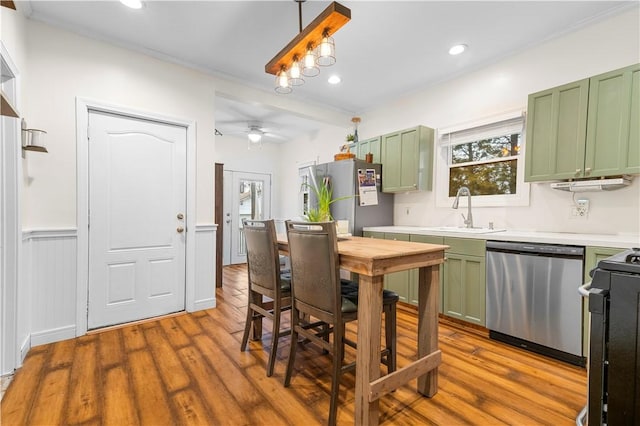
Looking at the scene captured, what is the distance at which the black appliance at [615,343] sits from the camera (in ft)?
3.32

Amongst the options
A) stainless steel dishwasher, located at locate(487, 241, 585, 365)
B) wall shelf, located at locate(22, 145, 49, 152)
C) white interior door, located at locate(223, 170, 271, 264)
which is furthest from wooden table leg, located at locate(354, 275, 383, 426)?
white interior door, located at locate(223, 170, 271, 264)

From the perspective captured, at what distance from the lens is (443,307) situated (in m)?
2.95

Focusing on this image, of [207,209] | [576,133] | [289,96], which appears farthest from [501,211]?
[207,209]

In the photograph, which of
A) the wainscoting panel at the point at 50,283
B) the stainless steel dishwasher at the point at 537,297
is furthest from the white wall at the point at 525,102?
the wainscoting panel at the point at 50,283

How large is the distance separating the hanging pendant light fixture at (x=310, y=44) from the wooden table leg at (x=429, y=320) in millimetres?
1580

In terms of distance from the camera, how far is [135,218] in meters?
2.92

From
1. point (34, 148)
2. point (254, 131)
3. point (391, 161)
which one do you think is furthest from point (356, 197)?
point (34, 148)

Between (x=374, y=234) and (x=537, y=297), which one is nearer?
(x=537, y=297)

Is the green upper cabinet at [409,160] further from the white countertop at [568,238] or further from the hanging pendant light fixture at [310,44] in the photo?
the hanging pendant light fixture at [310,44]

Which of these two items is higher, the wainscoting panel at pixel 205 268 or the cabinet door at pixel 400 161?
the cabinet door at pixel 400 161

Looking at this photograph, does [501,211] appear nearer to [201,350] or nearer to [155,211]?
[201,350]

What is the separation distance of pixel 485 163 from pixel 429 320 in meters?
2.26

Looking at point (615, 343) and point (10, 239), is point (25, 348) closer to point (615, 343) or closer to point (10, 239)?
point (10, 239)

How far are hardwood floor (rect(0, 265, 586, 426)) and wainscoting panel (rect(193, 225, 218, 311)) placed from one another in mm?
694
